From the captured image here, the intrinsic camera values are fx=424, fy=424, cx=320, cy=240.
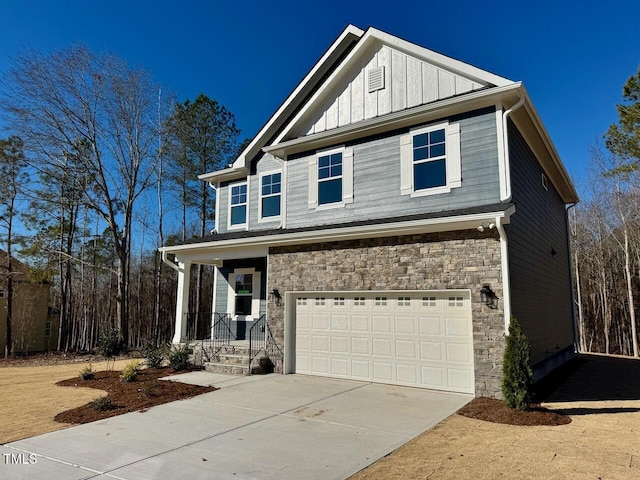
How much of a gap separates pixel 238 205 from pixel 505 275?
9593mm

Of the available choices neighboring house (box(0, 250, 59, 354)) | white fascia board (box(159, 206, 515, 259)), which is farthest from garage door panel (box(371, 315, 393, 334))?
neighboring house (box(0, 250, 59, 354))

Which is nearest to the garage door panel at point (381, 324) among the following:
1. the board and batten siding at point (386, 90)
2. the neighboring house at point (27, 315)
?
the board and batten siding at point (386, 90)

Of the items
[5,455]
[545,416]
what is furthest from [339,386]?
[5,455]

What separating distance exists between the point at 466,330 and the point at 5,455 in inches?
299

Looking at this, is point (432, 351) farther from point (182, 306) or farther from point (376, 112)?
point (182, 306)

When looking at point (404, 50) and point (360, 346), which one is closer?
point (360, 346)

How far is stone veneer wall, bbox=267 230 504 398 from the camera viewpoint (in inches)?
315

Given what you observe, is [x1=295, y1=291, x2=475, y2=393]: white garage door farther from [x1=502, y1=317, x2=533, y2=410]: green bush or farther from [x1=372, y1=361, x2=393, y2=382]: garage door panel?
[x1=502, y1=317, x2=533, y2=410]: green bush

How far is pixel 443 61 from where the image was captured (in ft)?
32.7

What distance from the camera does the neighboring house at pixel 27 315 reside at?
73.4 ft

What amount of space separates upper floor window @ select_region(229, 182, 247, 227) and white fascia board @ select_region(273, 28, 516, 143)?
3224mm

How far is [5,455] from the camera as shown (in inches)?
203

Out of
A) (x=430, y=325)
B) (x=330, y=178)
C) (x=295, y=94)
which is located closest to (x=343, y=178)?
(x=330, y=178)

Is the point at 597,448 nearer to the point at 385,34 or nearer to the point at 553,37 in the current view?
the point at 385,34
